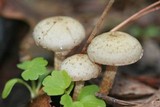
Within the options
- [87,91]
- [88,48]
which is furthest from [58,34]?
[87,91]

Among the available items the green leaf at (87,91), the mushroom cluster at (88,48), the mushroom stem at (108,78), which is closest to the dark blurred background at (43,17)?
the mushroom stem at (108,78)

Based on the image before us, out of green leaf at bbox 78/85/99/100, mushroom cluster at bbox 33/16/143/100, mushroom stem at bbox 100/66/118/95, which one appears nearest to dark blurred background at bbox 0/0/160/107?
mushroom stem at bbox 100/66/118/95

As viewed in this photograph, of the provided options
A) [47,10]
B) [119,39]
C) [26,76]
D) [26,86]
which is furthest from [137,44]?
[47,10]

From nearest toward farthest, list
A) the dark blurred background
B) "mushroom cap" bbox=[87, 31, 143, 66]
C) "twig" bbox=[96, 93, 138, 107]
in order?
"mushroom cap" bbox=[87, 31, 143, 66] → "twig" bbox=[96, 93, 138, 107] → the dark blurred background

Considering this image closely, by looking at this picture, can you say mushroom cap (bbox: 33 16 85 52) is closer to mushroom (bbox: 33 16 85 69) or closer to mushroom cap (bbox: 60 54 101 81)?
mushroom (bbox: 33 16 85 69)

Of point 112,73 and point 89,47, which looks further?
point 112,73

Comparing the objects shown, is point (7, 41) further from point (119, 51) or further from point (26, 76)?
point (119, 51)

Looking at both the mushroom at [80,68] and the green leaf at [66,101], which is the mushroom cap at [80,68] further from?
the green leaf at [66,101]

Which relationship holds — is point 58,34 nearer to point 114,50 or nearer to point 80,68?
point 80,68
